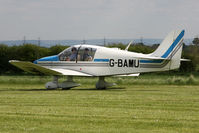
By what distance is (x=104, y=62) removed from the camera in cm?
2150

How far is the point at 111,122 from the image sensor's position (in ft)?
31.9

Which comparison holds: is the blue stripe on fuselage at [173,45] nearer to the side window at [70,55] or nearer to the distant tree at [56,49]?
the side window at [70,55]

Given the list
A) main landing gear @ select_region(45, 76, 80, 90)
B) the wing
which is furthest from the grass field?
main landing gear @ select_region(45, 76, 80, 90)

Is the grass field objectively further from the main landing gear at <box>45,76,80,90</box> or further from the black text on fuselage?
the main landing gear at <box>45,76,80,90</box>

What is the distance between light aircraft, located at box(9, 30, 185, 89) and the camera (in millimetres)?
20531

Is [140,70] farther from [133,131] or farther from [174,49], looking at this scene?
[133,131]

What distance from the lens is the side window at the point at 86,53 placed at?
2187cm

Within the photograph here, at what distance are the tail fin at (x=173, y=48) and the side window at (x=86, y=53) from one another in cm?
350

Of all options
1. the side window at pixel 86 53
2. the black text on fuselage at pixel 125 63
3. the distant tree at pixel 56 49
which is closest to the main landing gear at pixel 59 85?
the side window at pixel 86 53

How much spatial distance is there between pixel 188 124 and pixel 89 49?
12875 mm

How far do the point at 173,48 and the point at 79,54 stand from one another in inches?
186

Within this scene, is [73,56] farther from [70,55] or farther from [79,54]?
[79,54]

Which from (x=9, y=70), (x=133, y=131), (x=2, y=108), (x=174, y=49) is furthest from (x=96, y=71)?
(x=9, y=70)

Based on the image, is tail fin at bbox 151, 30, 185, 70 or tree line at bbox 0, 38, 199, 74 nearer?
tail fin at bbox 151, 30, 185, 70
